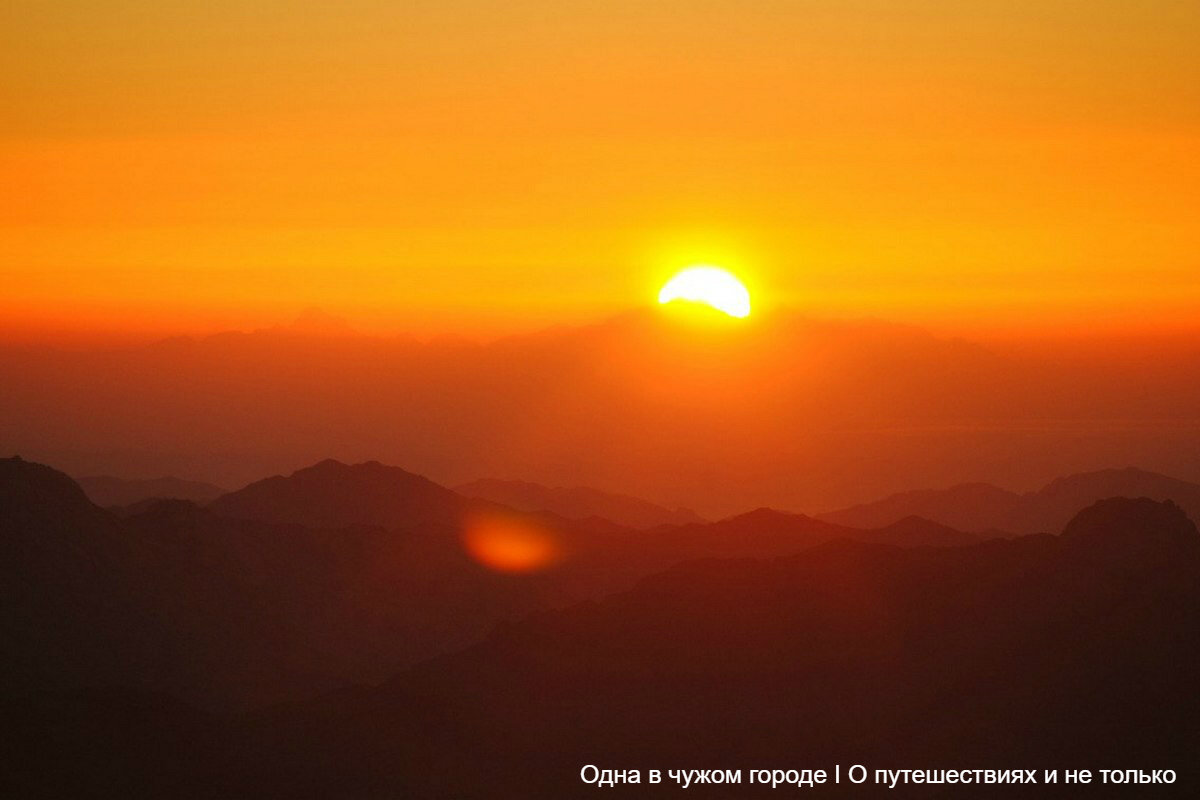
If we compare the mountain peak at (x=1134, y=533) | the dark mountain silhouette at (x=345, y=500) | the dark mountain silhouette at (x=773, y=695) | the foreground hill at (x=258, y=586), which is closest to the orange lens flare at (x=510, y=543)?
the foreground hill at (x=258, y=586)

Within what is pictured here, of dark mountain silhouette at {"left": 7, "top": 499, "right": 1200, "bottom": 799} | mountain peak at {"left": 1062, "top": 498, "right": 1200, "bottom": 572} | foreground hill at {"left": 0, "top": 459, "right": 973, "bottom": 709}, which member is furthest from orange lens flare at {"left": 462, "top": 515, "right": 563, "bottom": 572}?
mountain peak at {"left": 1062, "top": 498, "right": 1200, "bottom": 572}

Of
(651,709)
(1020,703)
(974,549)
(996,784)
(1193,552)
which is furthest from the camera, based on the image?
(974,549)

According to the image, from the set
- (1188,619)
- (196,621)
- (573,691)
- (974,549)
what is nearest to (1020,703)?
(1188,619)

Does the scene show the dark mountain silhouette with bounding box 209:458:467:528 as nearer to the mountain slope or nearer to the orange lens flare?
the orange lens flare

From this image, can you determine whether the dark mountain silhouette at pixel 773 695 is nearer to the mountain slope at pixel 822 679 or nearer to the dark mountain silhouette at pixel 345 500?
the mountain slope at pixel 822 679

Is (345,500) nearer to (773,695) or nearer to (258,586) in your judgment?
(258,586)

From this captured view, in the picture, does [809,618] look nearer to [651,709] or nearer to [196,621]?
[651,709]

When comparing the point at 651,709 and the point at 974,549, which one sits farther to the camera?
the point at 974,549
